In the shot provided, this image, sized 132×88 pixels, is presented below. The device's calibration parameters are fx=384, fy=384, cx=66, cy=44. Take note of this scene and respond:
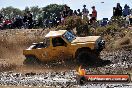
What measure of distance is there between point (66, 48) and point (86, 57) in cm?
117

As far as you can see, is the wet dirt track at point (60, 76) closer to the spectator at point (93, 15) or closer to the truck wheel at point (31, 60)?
the truck wheel at point (31, 60)

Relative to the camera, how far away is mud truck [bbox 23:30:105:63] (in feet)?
63.9

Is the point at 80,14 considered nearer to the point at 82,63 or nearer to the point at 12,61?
the point at 12,61

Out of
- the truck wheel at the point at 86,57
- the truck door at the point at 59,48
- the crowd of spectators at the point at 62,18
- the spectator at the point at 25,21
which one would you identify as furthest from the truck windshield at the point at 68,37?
the spectator at the point at 25,21

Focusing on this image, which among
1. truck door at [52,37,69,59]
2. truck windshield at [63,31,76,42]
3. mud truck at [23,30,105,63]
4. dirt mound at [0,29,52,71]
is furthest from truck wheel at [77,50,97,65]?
dirt mound at [0,29,52,71]

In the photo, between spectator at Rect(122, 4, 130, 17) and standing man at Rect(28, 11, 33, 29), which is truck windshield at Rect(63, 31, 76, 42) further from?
standing man at Rect(28, 11, 33, 29)

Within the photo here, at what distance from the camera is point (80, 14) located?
28.7 meters

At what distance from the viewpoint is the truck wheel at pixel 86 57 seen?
19.5m

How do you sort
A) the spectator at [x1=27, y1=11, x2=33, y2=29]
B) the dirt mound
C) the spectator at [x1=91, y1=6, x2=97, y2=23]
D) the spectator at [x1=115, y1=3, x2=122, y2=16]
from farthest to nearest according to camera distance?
the spectator at [x1=27, y1=11, x2=33, y2=29]
the dirt mound
the spectator at [x1=91, y1=6, x2=97, y2=23]
the spectator at [x1=115, y1=3, x2=122, y2=16]

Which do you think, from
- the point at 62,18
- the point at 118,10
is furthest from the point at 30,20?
the point at 118,10

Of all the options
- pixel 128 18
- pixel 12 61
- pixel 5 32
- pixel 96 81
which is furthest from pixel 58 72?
pixel 5 32

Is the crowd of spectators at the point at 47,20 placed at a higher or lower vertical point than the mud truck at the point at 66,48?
higher

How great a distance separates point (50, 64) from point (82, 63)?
2.03m

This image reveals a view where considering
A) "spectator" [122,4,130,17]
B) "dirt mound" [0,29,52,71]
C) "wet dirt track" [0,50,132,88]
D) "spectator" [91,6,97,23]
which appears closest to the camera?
"wet dirt track" [0,50,132,88]
